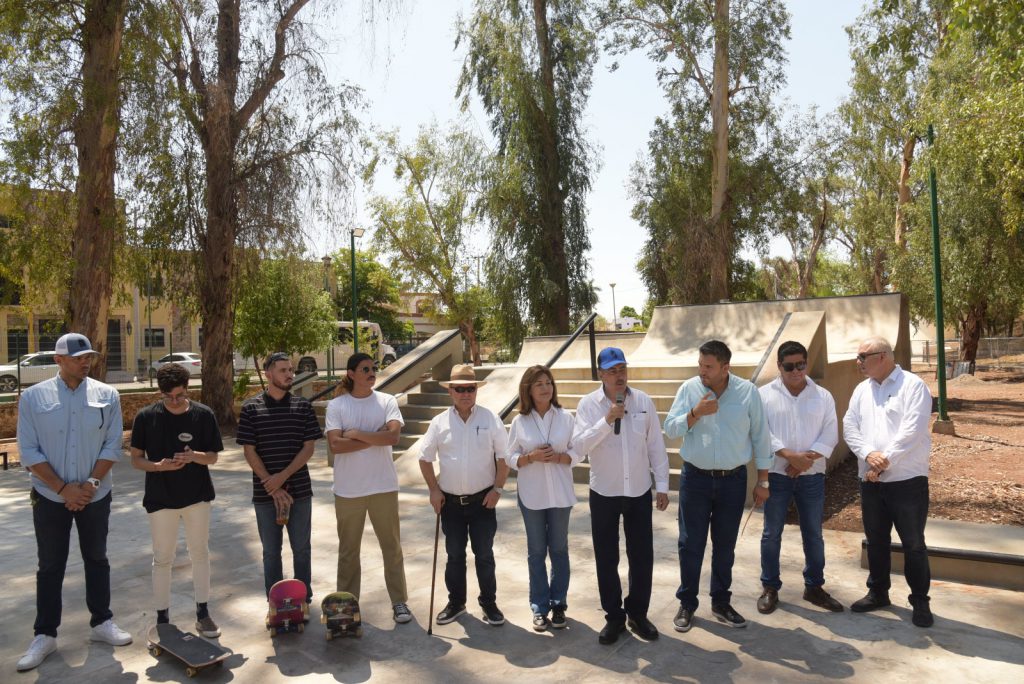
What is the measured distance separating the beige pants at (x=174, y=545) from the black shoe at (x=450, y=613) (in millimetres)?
1397

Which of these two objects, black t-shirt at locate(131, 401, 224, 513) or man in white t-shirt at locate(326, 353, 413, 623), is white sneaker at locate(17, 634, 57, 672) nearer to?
black t-shirt at locate(131, 401, 224, 513)

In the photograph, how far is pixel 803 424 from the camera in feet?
15.4

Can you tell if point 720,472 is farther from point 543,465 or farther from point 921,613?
point 921,613

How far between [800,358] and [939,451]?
22.2 ft

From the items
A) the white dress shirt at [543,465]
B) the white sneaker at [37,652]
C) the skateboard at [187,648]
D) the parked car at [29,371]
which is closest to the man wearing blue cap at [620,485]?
Result: the white dress shirt at [543,465]

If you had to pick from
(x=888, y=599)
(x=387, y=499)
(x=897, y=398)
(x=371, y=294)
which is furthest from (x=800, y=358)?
(x=371, y=294)

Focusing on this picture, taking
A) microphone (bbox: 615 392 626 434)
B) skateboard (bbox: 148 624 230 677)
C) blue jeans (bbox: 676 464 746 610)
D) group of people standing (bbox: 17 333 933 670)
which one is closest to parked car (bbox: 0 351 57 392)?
group of people standing (bbox: 17 333 933 670)

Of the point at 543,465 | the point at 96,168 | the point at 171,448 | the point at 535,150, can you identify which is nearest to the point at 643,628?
the point at 543,465

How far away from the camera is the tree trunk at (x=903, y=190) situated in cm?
2811

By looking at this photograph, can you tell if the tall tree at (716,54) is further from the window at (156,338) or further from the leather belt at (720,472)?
the window at (156,338)

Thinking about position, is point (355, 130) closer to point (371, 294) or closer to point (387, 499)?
point (387, 499)

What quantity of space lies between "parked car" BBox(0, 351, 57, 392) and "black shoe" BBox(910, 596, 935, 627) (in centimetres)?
2195

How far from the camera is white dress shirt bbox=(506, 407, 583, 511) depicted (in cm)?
447

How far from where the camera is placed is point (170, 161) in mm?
14562
